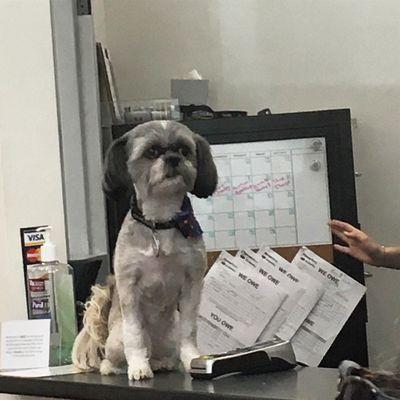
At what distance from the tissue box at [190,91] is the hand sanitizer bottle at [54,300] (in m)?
0.77

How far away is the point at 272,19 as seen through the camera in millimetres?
1950

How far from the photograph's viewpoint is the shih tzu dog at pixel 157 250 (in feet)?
3.37

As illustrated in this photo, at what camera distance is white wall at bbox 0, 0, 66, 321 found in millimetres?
1377

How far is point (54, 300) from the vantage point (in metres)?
1.21

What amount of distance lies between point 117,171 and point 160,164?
0.07m

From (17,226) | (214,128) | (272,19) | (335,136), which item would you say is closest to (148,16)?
(272,19)

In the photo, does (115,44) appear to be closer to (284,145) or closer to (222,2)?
(222,2)

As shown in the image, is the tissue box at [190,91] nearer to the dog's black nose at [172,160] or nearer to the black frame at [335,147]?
the black frame at [335,147]

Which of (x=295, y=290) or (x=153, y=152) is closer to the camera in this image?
(x=153, y=152)

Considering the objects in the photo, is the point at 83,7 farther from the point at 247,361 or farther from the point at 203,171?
the point at 247,361

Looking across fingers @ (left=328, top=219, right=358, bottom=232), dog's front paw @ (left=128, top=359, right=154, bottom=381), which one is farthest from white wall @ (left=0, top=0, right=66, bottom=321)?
fingers @ (left=328, top=219, right=358, bottom=232)

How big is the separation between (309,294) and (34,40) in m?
0.76

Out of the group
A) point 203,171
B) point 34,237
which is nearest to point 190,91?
point 34,237

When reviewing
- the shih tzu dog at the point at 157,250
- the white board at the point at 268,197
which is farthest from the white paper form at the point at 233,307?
the shih tzu dog at the point at 157,250
